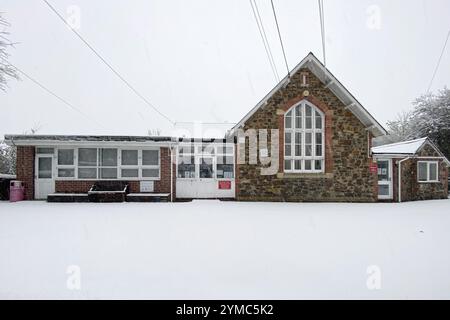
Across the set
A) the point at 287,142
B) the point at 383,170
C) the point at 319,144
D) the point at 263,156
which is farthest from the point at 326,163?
the point at 383,170

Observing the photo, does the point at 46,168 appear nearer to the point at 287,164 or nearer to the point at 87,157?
the point at 87,157

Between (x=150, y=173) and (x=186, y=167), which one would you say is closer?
(x=150, y=173)

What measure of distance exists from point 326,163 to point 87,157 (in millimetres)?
12841

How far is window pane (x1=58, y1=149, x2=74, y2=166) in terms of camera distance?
16031 millimetres

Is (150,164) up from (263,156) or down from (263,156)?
down

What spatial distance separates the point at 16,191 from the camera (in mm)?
15164

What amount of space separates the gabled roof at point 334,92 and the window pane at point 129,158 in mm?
5530

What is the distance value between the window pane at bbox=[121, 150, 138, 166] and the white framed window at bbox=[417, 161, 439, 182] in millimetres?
16643

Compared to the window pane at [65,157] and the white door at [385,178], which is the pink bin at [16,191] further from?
the white door at [385,178]

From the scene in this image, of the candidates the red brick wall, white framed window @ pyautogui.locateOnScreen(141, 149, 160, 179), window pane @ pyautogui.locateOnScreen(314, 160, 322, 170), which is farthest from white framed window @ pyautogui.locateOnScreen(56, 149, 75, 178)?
window pane @ pyautogui.locateOnScreen(314, 160, 322, 170)

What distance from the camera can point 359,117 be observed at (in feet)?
50.9

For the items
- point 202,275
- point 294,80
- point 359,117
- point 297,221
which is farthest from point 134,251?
point 359,117
